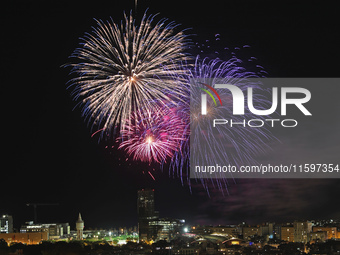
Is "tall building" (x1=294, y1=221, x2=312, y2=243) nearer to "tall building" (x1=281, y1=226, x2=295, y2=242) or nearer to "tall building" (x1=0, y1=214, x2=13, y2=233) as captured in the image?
"tall building" (x1=281, y1=226, x2=295, y2=242)

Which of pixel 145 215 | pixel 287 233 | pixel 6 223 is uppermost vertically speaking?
pixel 145 215

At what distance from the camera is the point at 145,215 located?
30875 millimetres

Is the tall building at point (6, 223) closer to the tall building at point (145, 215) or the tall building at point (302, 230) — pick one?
the tall building at point (145, 215)

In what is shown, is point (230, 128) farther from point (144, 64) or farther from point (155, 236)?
point (155, 236)

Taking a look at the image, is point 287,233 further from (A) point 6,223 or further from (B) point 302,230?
(A) point 6,223

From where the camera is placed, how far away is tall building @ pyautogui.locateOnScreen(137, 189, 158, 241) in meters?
28.2

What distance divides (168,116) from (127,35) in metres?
1.83

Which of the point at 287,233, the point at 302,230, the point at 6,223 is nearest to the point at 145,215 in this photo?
the point at 6,223

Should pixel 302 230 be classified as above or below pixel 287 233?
above

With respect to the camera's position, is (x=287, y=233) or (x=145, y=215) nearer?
(x=287, y=233)

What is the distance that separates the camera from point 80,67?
402 inches

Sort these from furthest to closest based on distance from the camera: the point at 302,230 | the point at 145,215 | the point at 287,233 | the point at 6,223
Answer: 1. the point at 145,215
2. the point at 6,223
3. the point at 287,233
4. the point at 302,230

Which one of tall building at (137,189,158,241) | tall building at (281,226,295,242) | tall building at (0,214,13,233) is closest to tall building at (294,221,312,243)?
tall building at (281,226,295,242)

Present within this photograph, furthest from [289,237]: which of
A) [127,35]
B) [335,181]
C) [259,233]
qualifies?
[127,35]
